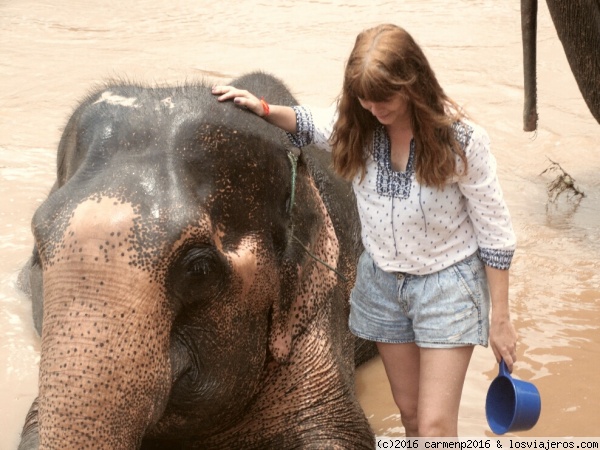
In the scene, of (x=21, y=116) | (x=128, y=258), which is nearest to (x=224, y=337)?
(x=128, y=258)

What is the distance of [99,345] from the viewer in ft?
7.15

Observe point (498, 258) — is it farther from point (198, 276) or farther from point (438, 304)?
point (198, 276)

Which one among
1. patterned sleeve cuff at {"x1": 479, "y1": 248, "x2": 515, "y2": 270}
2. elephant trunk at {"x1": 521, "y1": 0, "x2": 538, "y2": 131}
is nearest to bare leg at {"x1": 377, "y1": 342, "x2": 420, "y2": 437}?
patterned sleeve cuff at {"x1": 479, "y1": 248, "x2": 515, "y2": 270}

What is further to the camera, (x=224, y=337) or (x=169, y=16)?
(x=169, y=16)

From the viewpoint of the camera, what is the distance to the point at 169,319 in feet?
7.84

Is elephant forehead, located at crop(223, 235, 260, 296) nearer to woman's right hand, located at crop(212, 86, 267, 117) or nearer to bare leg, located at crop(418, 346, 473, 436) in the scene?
woman's right hand, located at crop(212, 86, 267, 117)

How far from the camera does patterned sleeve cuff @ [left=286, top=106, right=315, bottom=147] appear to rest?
2.94m

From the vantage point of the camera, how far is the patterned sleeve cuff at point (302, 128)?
9.65 ft

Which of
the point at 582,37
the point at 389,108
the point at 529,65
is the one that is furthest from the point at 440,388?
the point at 529,65

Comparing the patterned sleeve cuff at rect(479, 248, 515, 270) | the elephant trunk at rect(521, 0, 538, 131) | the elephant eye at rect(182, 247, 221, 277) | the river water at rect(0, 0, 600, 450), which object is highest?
the elephant eye at rect(182, 247, 221, 277)

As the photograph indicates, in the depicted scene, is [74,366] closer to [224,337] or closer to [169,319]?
[169,319]

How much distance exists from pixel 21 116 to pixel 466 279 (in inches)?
185

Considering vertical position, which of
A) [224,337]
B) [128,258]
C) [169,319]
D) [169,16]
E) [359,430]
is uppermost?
[128,258]

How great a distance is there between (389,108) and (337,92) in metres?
4.78
